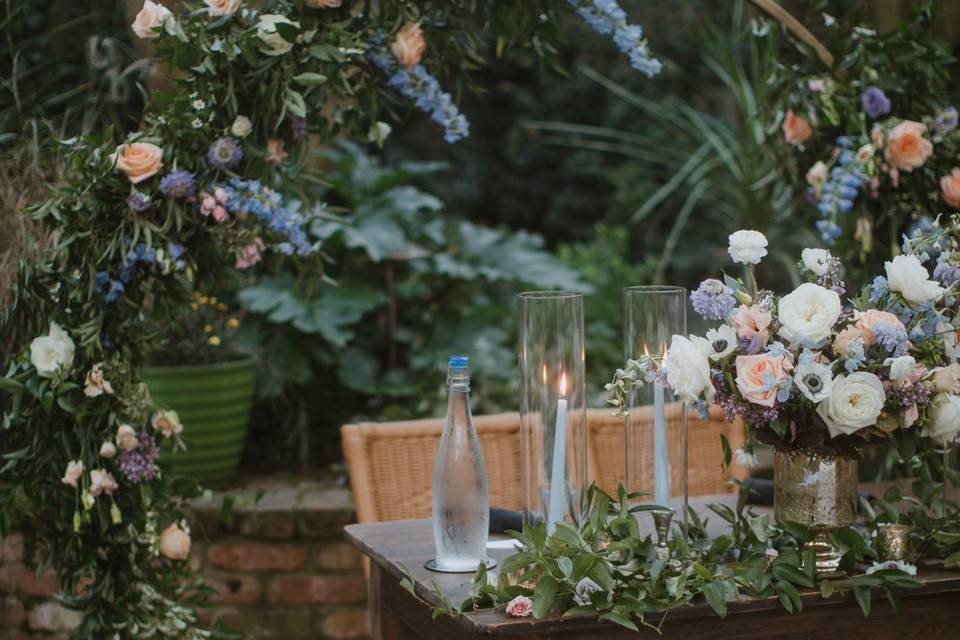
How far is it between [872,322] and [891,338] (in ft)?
0.11

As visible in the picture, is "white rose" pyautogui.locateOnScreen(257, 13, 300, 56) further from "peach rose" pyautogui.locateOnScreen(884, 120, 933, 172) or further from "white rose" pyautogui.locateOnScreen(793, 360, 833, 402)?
"peach rose" pyautogui.locateOnScreen(884, 120, 933, 172)

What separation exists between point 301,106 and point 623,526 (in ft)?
2.87

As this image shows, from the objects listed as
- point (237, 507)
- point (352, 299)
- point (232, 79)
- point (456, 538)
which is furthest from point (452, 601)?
point (352, 299)

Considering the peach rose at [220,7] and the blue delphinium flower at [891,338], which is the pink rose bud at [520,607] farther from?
the peach rose at [220,7]

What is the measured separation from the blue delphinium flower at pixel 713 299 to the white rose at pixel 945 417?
301 mm

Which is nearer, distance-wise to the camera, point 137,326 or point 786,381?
point 786,381

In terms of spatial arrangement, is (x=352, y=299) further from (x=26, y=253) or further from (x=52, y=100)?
(x=26, y=253)

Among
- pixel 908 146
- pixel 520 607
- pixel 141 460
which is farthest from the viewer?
pixel 908 146

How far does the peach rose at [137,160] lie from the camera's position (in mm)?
2021

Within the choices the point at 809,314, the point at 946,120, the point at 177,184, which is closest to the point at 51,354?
the point at 177,184

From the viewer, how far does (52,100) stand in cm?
283

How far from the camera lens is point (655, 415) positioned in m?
1.71

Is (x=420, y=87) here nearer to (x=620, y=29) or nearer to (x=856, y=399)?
(x=620, y=29)

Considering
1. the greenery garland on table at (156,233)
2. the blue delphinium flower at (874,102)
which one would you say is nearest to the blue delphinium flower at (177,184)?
the greenery garland on table at (156,233)
